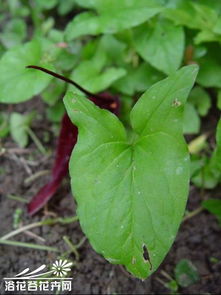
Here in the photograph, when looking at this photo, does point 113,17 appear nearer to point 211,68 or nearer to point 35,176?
point 211,68

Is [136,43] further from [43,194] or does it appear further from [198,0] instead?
[43,194]

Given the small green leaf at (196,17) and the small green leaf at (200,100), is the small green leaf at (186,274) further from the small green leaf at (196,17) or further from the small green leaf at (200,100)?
the small green leaf at (196,17)

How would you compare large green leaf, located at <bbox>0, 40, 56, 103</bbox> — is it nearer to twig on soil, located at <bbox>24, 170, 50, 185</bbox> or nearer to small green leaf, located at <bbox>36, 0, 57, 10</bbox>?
twig on soil, located at <bbox>24, 170, 50, 185</bbox>

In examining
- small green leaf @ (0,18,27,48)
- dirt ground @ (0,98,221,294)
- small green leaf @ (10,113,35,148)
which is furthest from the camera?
small green leaf @ (0,18,27,48)

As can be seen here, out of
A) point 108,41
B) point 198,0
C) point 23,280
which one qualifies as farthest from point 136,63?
point 23,280

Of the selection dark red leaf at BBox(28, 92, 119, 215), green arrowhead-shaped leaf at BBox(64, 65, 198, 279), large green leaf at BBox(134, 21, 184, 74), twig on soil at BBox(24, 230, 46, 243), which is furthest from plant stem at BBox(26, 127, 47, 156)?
green arrowhead-shaped leaf at BBox(64, 65, 198, 279)
